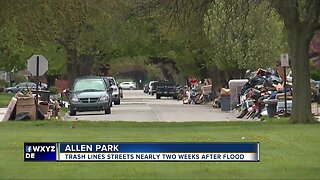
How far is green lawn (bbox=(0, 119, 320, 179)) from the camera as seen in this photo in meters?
13.7

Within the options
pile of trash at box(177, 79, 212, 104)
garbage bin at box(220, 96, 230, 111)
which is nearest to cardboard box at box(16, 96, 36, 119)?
garbage bin at box(220, 96, 230, 111)

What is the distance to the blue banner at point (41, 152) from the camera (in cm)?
1195

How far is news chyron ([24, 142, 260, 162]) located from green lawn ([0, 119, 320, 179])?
1.40 m

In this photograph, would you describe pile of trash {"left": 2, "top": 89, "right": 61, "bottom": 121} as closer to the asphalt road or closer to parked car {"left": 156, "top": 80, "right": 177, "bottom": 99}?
the asphalt road

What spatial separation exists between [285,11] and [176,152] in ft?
57.4

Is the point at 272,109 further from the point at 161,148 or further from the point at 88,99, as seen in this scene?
the point at 161,148

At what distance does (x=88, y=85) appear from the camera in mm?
41469

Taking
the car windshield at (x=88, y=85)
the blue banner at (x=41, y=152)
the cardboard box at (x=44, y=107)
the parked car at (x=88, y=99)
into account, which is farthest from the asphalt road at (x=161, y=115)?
the blue banner at (x=41, y=152)

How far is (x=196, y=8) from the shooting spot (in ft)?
92.7

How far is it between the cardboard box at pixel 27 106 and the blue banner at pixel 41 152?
20.8 meters

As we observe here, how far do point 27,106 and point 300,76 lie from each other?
11.1 m

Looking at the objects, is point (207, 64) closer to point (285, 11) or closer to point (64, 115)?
point (64, 115)

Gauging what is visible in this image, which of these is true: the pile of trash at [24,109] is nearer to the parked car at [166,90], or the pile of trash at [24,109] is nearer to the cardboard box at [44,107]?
the cardboard box at [44,107]

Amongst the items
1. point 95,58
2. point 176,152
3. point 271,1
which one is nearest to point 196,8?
point 271,1
